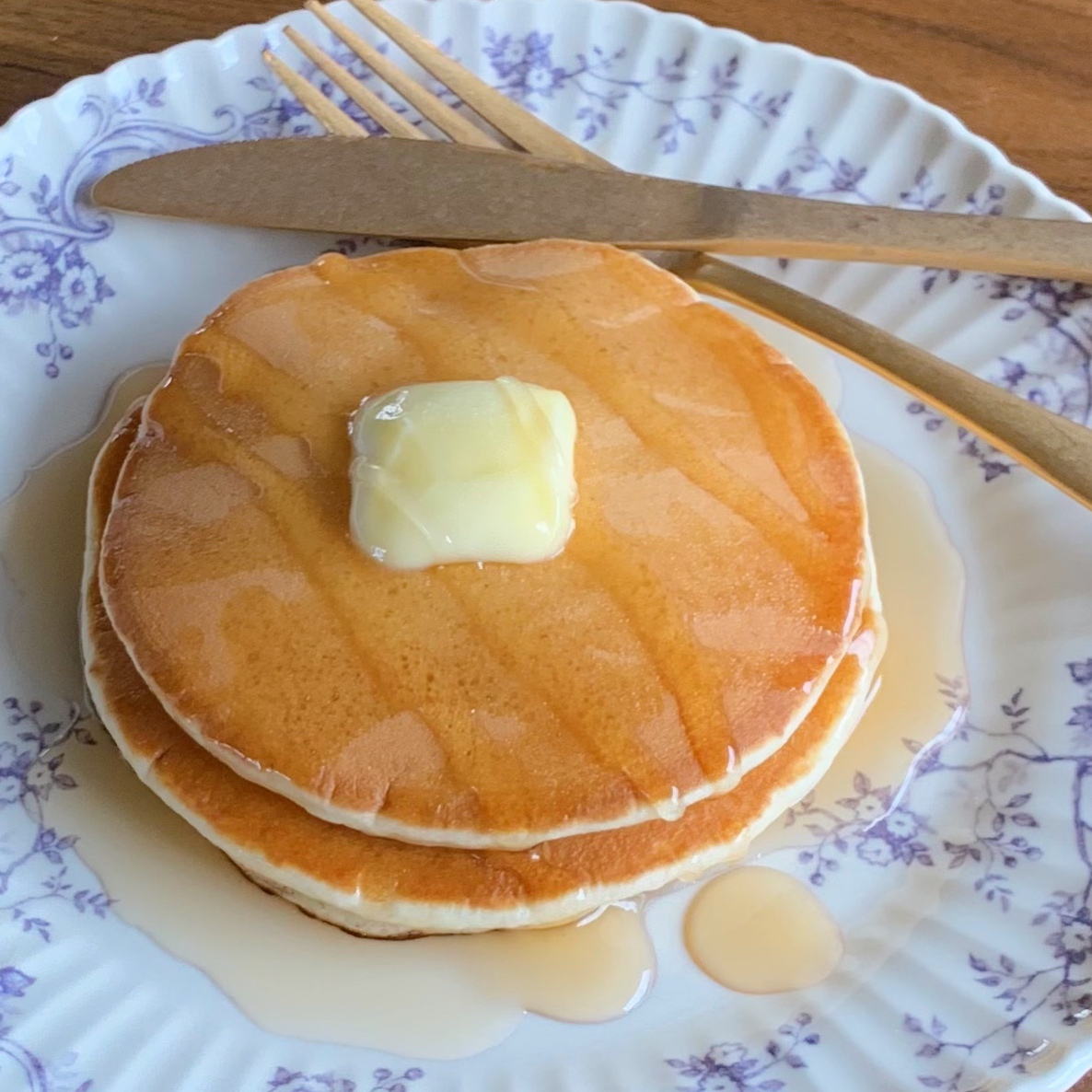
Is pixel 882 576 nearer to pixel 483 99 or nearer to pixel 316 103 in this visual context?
pixel 483 99

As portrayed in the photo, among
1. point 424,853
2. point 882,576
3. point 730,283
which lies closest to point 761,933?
point 424,853

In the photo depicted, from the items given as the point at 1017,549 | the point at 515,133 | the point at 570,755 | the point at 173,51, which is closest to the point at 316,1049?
the point at 570,755

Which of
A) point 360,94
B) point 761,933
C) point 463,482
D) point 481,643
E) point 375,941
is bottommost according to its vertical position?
point 375,941

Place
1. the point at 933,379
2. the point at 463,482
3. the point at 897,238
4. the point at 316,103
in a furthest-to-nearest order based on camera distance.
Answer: the point at 316,103 < the point at 897,238 < the point at 933,379 < the point at 463,482

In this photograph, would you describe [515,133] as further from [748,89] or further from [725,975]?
[725,975]

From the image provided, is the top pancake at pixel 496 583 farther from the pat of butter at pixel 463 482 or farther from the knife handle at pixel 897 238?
the knife handle at pixel 897 238

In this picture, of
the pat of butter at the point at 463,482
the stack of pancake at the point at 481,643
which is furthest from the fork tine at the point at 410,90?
the pat of butter at the point at 463,482
